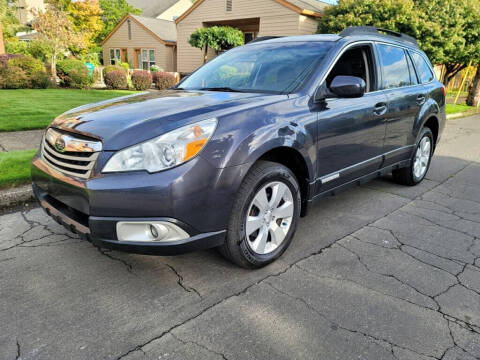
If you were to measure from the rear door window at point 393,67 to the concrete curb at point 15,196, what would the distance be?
4085 millimetres

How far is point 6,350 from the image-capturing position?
2.02m

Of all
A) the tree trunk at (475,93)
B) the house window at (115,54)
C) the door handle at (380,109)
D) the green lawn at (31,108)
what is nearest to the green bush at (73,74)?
the green lawn at (31,108)

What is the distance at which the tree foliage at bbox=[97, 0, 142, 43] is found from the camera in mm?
41688

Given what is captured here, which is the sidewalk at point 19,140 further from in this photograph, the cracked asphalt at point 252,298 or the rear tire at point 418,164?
the rear tire at point 418,164

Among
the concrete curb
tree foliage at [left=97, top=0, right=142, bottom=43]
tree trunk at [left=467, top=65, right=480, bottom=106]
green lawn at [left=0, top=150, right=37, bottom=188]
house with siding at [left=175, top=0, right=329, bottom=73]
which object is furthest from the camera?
tree foliage at [left=97, top=0, right=142, bottom=43]

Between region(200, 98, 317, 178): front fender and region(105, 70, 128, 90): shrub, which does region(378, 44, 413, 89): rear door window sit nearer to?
region(200, 98, 317, 178): front fender

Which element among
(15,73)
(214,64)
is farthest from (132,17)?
(214,64)

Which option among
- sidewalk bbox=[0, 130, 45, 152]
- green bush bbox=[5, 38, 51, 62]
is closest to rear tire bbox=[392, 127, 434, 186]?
sidewalk bbox=[0, 130, 45, 152]

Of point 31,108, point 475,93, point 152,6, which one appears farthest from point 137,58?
point 475,93

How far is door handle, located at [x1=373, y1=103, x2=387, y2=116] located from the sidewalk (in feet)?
16.6

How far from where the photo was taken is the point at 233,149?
2.47 m

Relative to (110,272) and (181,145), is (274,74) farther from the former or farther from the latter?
(110,272)

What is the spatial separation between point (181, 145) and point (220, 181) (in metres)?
0.34

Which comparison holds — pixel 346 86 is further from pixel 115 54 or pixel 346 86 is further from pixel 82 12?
pixel 82 12
